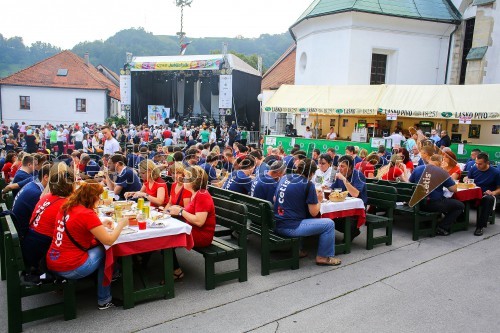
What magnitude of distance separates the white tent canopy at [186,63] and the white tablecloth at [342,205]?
22.5 metres

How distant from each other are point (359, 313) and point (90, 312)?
3.01m

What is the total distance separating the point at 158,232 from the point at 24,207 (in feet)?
5.22

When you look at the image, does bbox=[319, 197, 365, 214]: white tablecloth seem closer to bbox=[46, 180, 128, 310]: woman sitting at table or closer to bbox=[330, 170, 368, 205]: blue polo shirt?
bbox=[330, 170, 368, 205]: blue polo shirt

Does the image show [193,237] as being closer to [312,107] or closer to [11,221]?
[11,221]

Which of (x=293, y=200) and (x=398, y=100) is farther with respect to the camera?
(x=398, y=100)

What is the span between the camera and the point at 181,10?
48.6 meters

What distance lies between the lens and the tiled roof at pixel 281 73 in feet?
101

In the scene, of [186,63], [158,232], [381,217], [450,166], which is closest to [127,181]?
[158,232]

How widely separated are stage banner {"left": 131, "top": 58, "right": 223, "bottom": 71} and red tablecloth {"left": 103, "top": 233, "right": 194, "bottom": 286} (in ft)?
78.8

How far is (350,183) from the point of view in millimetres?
6895

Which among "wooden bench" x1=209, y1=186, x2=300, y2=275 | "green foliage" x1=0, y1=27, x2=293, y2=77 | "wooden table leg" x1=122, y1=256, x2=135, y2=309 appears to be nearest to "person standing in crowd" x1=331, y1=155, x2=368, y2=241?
"wooden bench" x1=209, y1=186, x2=300, y2=275

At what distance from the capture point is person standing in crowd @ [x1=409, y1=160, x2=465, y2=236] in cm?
741

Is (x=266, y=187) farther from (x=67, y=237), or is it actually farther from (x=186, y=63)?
(x=186, y=63)

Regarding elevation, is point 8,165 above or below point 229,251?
above
